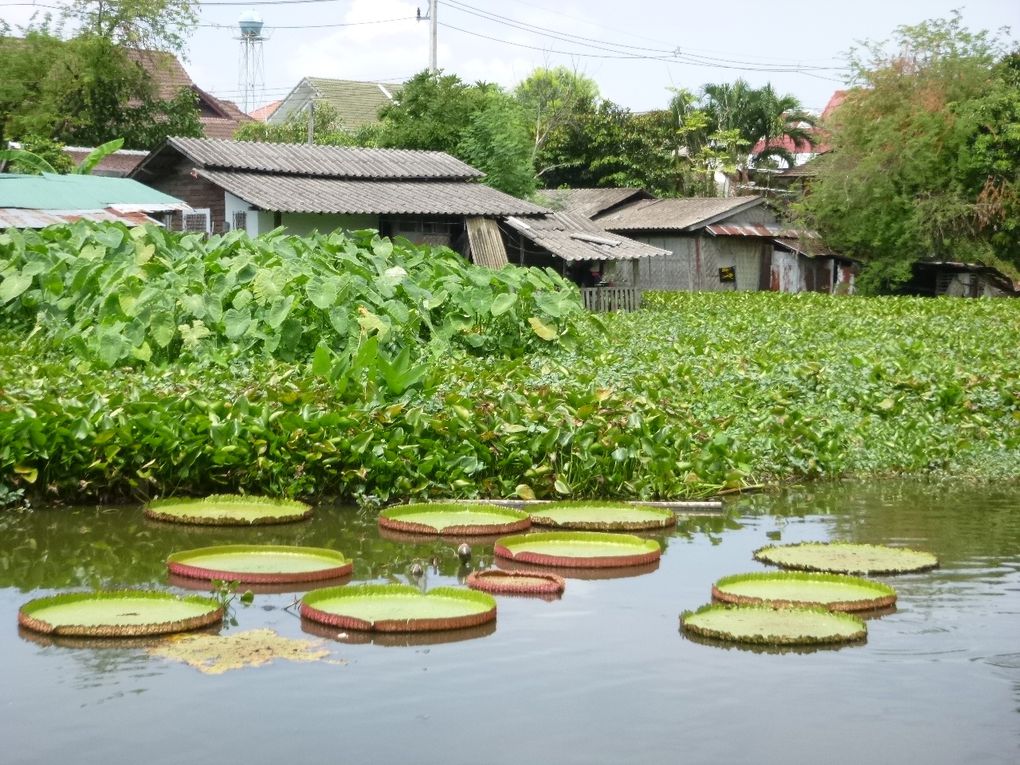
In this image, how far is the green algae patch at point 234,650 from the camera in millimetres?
5102

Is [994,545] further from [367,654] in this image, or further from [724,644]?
[367,654]

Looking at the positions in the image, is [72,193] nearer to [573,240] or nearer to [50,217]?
[50,217]

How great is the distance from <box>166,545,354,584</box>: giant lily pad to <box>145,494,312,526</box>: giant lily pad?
0.84 metres

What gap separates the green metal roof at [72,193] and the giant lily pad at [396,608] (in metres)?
14.4

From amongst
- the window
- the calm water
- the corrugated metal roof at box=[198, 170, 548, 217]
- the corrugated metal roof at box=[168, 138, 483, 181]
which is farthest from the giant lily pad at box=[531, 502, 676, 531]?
the corrugated metal roof at box=[168, 138, 483, 181]

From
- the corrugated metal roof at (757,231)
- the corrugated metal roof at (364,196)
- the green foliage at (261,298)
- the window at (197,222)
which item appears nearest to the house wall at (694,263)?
the corrugated metal roof at (757,231)

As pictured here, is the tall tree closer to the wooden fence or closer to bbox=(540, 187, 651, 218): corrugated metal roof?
bbox=(540, 187, 651, 218): corrugated metal roof

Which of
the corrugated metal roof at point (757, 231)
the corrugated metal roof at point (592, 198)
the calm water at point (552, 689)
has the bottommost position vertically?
the calm water at point (552, 689)

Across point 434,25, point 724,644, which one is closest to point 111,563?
point 724,644

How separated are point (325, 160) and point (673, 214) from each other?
1367cm

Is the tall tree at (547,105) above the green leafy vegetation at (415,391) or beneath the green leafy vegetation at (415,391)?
above

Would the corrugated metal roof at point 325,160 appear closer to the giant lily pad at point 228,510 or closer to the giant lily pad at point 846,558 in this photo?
the giant lily pad at point 228,510

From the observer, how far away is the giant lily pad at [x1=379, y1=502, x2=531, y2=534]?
7508mm

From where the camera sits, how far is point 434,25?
3978 cm
